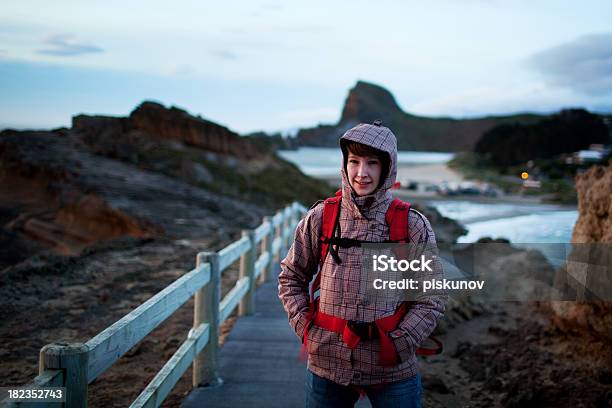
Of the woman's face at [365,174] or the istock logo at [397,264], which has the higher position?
the woman's face at [365,174]

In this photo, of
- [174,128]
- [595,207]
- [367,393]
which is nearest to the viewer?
[367,393]

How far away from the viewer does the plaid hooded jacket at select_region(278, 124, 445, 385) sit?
2477 mm

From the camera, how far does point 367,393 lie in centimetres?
259

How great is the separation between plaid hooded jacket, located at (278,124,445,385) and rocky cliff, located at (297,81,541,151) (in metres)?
112

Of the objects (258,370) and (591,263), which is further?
(591,263)

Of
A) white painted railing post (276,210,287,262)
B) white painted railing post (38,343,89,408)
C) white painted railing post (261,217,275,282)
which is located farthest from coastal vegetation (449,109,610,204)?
white painted railing post (38,343,89,408)

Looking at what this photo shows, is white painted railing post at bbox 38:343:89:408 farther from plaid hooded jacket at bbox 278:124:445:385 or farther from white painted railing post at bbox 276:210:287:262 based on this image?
white painted railing post at bbox 276:210:287:262

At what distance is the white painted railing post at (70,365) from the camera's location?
7.48ft

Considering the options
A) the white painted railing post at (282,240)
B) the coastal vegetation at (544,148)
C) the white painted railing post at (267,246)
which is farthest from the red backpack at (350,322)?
the coastal vegetation at (544,148)

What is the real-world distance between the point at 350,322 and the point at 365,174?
60cm

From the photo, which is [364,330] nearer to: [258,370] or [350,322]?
[350,322]

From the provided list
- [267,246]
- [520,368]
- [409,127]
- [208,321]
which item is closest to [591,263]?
[520,368]

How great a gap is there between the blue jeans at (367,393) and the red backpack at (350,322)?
152mm

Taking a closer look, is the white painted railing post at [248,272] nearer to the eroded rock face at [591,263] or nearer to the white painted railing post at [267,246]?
the white painted railing post at [267,246]
